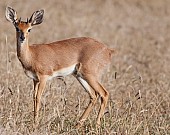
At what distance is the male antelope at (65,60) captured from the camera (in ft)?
23.5

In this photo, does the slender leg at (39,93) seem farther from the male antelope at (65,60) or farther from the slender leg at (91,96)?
the slender leg at (91,96)

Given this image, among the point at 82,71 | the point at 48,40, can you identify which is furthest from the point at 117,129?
the point at 48,40

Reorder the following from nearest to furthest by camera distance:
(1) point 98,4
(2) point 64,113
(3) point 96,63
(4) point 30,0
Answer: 1. (2) point 64,113
2. (3) point 96,63
3. (4) point 30,0
4. (1) point 98,4

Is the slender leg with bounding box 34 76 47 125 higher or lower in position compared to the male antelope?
lower

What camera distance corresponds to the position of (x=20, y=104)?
729 cm

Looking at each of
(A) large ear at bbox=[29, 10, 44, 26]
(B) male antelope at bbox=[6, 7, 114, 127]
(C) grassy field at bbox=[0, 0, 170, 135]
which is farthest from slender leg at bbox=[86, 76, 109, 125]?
(A) large ear at bbox=[29, 10, 44, 26]

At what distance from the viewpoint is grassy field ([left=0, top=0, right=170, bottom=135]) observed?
22.0 ft

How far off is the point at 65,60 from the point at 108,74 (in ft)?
7.59

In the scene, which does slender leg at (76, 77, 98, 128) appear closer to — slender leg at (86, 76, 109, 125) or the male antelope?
the male antelope

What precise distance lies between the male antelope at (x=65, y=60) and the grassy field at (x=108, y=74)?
10.5 inches

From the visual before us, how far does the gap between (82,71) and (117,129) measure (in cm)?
113

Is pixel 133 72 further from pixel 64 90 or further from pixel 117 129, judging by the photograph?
pixel 117 129

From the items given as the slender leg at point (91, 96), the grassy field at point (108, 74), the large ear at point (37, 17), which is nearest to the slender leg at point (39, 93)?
the grassy field at point (108, 74)

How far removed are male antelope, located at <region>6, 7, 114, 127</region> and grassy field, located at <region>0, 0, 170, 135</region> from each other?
10.5 inches
